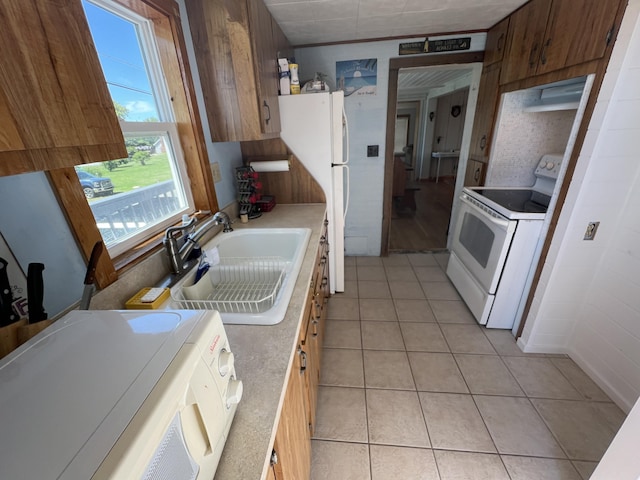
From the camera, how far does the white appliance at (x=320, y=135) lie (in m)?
1.89

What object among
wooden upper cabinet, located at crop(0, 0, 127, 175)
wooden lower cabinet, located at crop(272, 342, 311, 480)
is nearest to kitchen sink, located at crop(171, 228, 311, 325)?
wooden lower cabinet, located at crop(272, 342, 311, 480)

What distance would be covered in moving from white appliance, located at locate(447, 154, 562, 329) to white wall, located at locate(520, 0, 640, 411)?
6.2 inches

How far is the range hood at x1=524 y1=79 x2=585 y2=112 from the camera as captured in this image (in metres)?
1.62

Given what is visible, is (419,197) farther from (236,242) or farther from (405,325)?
(236,242)

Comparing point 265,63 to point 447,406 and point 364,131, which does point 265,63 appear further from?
point 447,406

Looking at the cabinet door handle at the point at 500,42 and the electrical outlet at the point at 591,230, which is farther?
the cabinet door handle at the point at 500,42

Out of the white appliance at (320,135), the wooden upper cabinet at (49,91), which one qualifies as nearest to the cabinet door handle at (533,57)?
the white appliance at (320,135)

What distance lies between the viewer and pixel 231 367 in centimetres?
56

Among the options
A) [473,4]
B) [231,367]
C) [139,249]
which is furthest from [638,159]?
[139,249]

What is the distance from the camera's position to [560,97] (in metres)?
1.78

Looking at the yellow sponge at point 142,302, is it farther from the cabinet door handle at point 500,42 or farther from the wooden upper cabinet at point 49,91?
the cabinet door handle at point 500,42

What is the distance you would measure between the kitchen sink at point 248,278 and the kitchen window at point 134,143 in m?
0.31

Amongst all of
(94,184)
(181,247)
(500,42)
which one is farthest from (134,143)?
A: (500,42)

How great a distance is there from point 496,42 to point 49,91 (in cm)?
291
